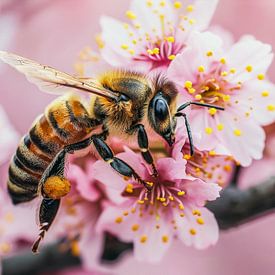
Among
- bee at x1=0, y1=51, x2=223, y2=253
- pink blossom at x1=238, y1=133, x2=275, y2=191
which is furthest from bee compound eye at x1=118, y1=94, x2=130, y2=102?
pink blossom at x1=238, y1=133, x2=275, y2=191

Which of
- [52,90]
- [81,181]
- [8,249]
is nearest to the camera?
[52,90]

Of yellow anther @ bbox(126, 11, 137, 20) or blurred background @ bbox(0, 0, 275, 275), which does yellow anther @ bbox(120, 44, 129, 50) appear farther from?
blurred background @ bbox(0, 0, 275, 275)

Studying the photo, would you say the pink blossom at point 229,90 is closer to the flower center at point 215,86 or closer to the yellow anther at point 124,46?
the flower center at point 215,86

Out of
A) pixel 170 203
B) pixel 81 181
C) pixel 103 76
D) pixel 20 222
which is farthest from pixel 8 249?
pixel 103 76

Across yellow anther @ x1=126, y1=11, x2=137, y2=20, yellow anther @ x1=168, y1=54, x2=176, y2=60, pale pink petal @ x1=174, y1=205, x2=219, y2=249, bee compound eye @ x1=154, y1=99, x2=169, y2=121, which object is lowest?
pale pink petal @ x1=174, y1=205, x2=219, y2=249

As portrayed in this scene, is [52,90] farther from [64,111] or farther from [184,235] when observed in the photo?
[184,235]
